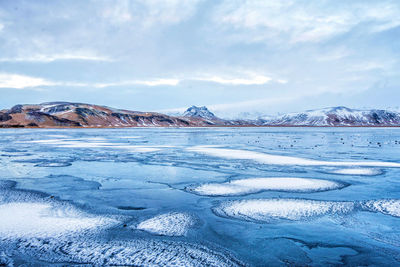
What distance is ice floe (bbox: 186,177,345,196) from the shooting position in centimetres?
1108

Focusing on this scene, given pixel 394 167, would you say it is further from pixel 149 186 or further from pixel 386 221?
pixel 149 186

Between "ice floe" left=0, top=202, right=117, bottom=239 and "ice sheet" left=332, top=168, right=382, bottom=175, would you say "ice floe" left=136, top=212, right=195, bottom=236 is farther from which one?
"ice sheet" left=332, top=168, right=382, bottom=175

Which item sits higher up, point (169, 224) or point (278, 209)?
point (278, 209)

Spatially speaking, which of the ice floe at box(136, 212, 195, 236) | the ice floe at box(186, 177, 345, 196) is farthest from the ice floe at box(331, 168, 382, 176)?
the ice floe at box(136, 212, 195, 236)

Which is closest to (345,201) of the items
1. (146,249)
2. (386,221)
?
(386,221)

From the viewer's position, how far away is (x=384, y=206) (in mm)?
8953

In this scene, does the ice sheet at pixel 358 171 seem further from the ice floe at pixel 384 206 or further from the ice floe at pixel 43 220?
the ice floe at pixel 43 220

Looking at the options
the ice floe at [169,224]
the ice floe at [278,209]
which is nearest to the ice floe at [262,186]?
the ice floe at [278,209]

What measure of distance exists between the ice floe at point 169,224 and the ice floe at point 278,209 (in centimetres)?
112

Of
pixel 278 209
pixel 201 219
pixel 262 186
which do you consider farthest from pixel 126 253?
pixel 262 186

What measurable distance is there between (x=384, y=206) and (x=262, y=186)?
14.1 ft

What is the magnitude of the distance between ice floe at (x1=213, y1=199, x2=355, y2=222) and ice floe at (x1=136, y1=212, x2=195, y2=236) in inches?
44.0

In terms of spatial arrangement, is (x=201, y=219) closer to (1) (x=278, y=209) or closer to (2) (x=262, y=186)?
(1) (x=278, y=209)

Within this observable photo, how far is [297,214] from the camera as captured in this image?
8.34 meters
